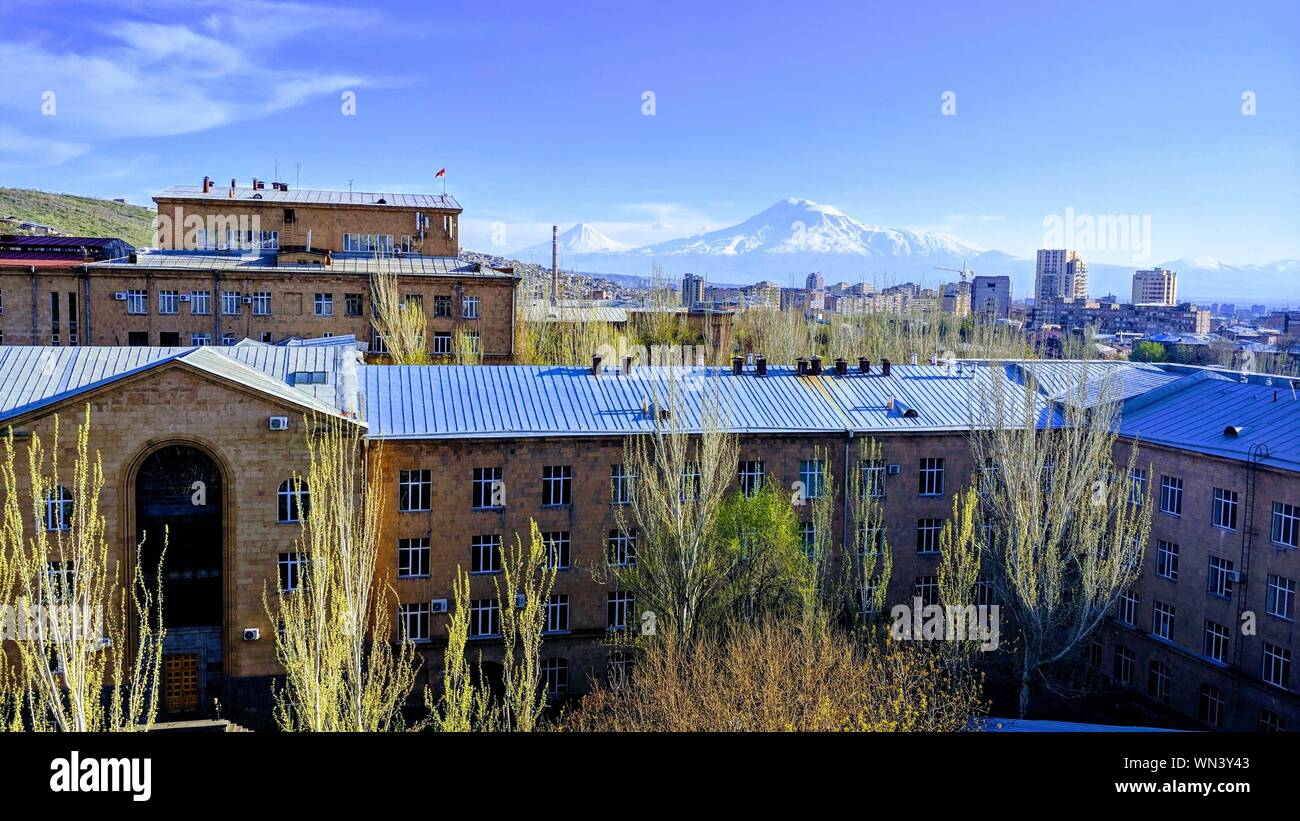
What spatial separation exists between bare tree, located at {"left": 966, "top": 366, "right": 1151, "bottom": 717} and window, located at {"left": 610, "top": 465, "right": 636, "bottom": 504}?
10.8 meters

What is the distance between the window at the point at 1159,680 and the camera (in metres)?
28.4

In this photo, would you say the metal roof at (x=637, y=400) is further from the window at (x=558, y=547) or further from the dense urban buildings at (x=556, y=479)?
the window at (x=558, y=547)

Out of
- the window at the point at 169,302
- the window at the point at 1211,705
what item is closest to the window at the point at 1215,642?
the window at the point at 1211,705

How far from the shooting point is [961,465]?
99.1 ft

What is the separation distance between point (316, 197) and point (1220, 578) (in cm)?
4971

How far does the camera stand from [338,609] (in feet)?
57.8

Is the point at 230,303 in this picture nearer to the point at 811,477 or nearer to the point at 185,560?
the point at 185,560

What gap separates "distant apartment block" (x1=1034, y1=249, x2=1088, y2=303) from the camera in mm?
180750

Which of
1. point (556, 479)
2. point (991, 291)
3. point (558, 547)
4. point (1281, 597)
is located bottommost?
point (1281, 597)

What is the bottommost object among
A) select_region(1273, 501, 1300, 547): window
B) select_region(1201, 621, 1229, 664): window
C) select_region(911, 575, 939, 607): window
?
select_region(1201, 621, 1229, 664): window

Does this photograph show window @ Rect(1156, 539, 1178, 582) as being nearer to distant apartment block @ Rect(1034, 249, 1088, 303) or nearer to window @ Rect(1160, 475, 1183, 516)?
window @ Rect(1160, 475, 1183, 516)

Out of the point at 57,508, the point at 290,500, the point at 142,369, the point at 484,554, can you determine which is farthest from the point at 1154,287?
the point at 57,508

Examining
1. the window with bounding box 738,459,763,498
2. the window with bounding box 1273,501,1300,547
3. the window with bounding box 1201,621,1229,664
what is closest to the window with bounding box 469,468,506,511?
the window with bounding box 738,459,763,498

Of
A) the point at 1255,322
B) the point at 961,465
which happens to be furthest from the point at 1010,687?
the point at 1255,322
